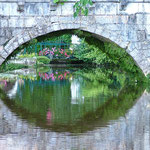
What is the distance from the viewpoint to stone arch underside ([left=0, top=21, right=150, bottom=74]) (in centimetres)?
1285

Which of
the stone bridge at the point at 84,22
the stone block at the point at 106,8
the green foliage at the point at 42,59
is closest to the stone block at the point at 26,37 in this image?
the stone bridge at the point at 84,22

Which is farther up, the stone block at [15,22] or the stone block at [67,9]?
the stone block at [67,9]

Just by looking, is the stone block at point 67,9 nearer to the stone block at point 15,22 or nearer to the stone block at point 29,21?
the stone block at point 29,21

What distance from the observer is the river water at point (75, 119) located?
22.2ft

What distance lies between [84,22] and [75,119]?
4820mm

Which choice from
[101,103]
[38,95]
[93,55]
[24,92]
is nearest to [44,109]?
[101,103]

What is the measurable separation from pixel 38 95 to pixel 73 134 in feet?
18.5

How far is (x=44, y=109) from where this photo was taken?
1024cm

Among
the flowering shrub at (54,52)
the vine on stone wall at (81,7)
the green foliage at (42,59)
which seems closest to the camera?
the vine on stone wall at (81,7)

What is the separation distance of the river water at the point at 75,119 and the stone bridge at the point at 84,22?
4.92 ft

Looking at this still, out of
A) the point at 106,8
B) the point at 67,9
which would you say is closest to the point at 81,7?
the point at 67,9

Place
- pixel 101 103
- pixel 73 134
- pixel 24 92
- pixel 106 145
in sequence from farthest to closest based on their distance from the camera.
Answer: pixel 24 92
pixel 101 103
pixel 73 134
pixel 106 145

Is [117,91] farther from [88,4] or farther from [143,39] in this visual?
[88,4]

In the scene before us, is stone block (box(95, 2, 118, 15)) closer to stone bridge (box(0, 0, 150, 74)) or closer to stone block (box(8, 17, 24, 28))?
stone bridge (box(0, 0, 150, 74))
